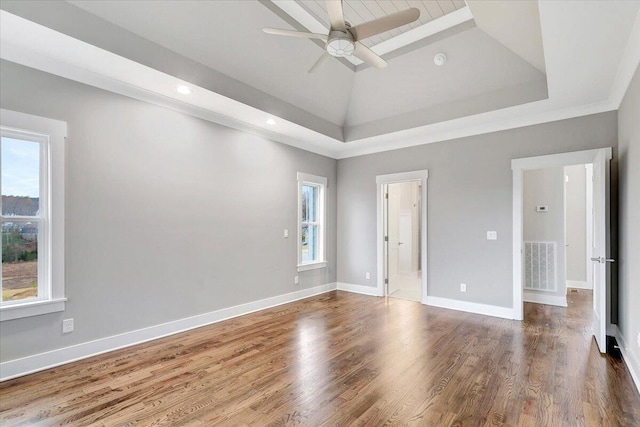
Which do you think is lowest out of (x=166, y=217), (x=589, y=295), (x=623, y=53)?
(x=589, y=295)

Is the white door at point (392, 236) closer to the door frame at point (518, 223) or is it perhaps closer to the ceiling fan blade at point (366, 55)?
the door frame at point (518, 223)

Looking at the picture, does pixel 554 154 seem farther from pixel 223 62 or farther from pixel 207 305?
pixel 207 305

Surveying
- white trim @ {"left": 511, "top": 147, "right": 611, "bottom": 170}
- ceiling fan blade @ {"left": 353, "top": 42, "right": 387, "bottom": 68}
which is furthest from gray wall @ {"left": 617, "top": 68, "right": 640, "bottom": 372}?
ceiling fan blade @ {"left": 353, "top": 42, "right": 387, "bottom": 68}

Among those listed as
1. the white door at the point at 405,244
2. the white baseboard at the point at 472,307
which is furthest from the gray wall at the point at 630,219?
the white door at the point at 405,244

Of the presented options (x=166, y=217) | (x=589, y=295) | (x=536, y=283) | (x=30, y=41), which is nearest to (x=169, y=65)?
(x=30, y=41)

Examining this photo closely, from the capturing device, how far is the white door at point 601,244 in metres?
3.17

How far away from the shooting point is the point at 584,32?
93.9 inches

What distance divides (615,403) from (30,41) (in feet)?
17.6

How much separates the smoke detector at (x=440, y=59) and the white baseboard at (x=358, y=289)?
3.78 metres

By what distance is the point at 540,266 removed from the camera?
5.15 meters

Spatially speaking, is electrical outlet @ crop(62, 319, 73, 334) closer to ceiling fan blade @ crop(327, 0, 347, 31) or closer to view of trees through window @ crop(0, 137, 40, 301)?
view of trees through window @ crop(0, 137, 40, 301)

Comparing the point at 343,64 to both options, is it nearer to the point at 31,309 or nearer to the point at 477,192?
the point at 477,192

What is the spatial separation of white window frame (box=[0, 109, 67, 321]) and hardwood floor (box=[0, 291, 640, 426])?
66 centimetres

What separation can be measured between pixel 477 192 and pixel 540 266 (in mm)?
1833
